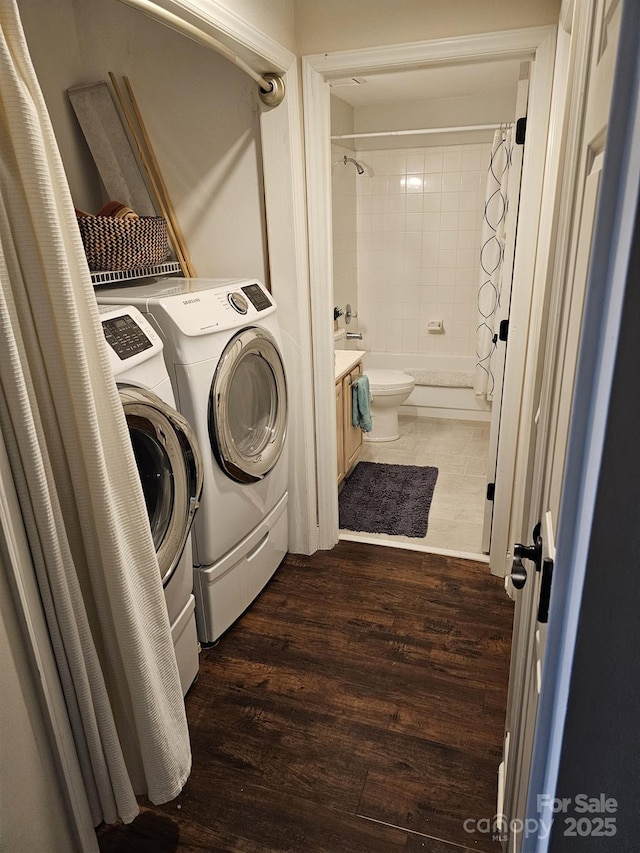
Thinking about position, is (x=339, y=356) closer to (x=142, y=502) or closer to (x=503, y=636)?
(x=503, y=636)

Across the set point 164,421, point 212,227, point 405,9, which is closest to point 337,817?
point 164,421

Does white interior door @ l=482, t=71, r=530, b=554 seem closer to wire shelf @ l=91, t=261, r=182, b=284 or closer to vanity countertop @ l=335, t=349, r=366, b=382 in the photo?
vanity countertop @ l=335, t=349, r=366, b=382

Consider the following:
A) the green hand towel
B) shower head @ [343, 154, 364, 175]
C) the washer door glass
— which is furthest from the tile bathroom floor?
shower head @ [343, 154, 364, 175]

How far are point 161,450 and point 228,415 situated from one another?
0.46 meters

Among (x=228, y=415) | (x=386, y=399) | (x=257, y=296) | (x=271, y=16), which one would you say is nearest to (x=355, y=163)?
(x=386, y=399)

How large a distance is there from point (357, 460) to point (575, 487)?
3299 millimetres

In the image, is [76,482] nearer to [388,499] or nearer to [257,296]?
[257,296]

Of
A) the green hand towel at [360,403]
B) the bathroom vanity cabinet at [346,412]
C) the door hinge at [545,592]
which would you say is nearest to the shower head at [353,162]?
the bathroom vanity cabinet at [346,412]

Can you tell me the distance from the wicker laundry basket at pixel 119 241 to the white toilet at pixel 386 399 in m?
2.10

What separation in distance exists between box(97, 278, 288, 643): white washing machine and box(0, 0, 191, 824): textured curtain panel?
2.21 feet

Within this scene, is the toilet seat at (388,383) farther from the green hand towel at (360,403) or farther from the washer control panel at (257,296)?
the washer control panel at (257,296)

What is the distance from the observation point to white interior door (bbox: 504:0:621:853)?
0.65 m

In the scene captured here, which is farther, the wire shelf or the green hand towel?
the green hand towel

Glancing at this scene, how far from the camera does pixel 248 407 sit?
229 centimetres
